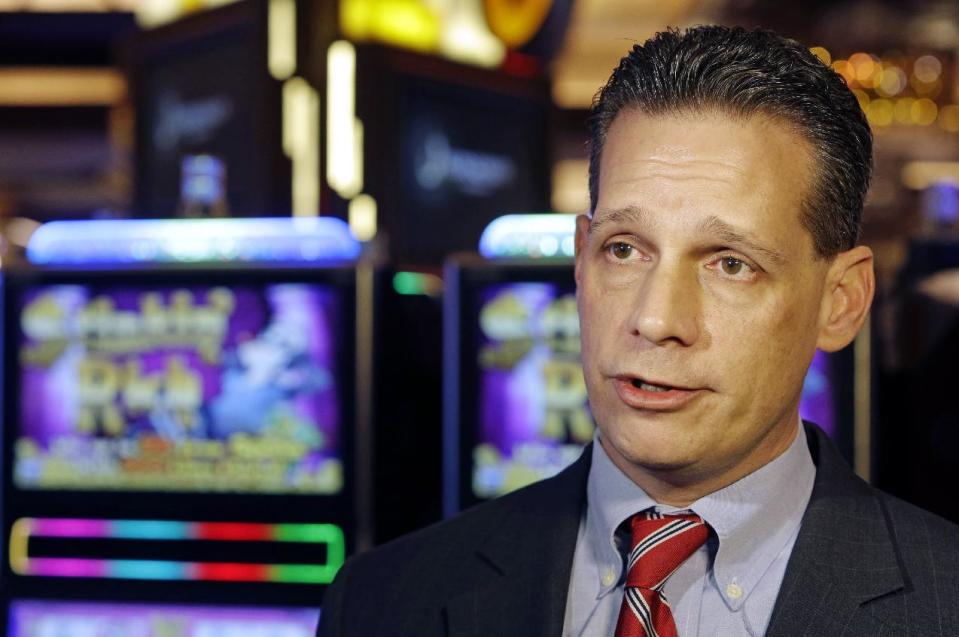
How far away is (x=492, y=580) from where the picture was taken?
1604 millimetres

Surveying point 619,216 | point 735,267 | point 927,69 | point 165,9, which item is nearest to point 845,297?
point 735,267

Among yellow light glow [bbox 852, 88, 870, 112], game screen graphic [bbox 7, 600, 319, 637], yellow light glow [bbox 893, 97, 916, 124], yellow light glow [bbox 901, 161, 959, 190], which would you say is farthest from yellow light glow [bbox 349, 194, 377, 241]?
yellow light glow [bbox 901, 161, 959, 190]

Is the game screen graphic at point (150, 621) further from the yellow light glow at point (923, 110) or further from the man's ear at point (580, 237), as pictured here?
the yellow light glow at point (923, 110)

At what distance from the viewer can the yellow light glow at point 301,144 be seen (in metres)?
3.67

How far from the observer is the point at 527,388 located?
3.06 m

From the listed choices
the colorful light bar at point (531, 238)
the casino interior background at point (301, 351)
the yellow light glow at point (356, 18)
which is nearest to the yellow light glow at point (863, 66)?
the casino interior background at point (301, 351)

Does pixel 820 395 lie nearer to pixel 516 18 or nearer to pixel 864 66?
pixel 516 18

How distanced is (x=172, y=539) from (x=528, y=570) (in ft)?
6.16

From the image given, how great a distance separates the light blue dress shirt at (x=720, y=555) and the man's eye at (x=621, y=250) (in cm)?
25

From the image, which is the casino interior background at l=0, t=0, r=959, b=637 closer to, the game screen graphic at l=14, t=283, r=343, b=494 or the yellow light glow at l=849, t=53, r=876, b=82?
the game screen graphic at l=14, t=283, r=343, b=494

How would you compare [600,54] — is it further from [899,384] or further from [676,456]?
[676,456]

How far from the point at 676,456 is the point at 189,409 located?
2.01 meters

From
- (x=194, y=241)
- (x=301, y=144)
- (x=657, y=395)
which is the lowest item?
(x=657, y=395)

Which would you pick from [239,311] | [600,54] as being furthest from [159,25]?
[600,54]
